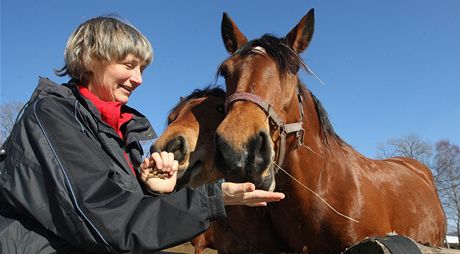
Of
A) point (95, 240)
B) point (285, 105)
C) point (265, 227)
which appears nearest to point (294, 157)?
point (285, 105)

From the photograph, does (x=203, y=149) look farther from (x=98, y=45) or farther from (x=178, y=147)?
(x=98, y=45)

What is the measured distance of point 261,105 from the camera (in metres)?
2.96

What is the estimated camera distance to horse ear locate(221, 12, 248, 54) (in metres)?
4.09

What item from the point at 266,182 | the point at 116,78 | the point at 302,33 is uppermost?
the point at 302,33

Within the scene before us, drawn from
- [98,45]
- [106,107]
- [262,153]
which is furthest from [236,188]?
[262,153]

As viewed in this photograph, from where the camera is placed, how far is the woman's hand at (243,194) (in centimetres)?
158

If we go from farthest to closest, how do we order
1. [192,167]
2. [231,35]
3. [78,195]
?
1. [231,35]
2. [192,167]
3. [78,195]

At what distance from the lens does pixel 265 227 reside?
367 cm

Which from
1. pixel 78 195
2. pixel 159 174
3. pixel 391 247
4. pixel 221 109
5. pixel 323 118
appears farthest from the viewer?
pixel 323 118

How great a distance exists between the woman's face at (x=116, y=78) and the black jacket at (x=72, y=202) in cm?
34

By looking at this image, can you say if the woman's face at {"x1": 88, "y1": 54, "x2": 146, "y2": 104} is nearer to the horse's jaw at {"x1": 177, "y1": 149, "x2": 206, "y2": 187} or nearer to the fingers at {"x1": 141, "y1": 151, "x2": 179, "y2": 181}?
the fingers at {"x1": 141, "y1": 151, "x2": 179, "y2": 181}

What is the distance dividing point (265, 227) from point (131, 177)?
230cm

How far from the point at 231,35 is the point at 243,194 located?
287cm

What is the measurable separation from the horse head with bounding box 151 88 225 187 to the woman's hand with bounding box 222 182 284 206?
5.04 feet
